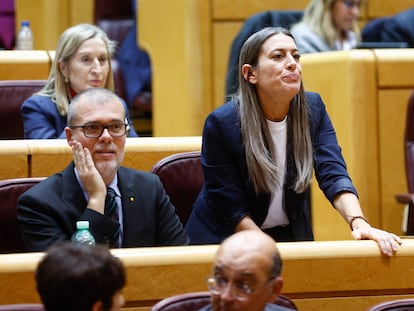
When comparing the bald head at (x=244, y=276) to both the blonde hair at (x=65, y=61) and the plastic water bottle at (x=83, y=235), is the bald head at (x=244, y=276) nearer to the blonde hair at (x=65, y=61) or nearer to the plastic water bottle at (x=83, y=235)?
the plastic water bottle at (x=83, y=235)

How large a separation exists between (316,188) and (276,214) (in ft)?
4.20

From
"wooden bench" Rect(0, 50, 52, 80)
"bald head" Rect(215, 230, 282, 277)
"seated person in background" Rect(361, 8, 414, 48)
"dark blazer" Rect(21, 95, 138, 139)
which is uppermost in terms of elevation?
"seated person in background" Rect(361, 8, 414, 48)

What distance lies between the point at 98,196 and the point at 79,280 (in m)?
0.77

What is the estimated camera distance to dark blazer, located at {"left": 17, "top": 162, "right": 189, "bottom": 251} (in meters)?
2.54

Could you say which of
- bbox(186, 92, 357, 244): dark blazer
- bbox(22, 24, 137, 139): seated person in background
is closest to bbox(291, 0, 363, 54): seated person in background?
bbox(22, 24, 137, 139): seated person in background

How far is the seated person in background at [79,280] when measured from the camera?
1.81 m

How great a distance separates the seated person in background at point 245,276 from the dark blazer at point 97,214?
591 mm

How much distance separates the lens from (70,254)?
1854mm

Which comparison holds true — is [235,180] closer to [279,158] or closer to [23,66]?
[279,158]

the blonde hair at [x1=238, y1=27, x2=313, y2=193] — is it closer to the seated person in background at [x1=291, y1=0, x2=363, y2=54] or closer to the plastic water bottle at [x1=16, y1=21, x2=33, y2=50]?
the seated person in background at [x1=291, y1=0, x2=363, y2=54]

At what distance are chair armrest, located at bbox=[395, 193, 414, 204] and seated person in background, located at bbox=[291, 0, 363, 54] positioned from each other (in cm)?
A: 99

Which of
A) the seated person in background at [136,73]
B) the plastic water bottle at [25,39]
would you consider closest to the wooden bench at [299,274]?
the plastic water bottle at [25,39]

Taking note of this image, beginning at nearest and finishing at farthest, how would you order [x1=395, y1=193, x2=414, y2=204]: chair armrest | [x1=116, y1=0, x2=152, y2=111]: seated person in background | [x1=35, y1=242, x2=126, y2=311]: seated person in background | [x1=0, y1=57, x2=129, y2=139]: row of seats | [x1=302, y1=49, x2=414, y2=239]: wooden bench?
[x1=35, y1=242, x2=126, y2=311]: seated person in background
[x1=395, y1=193, x2=414, y2=204]: chair armrest
[x1=0, y1=57, x2=129, y2=139]: row of seats
[x1=302, y1=49, x2=414, y2=239]: wooden bench
[x1=116, y1=0, x2=152, y2=111]: seated person in background

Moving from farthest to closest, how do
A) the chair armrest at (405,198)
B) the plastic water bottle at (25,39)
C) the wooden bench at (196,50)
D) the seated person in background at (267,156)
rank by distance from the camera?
1. the wooden bench at (196,50)
2. the plastic water bottle at (25,39)
3. the chair armrest at (405,198)
4. the seated person in background at (267,156)
